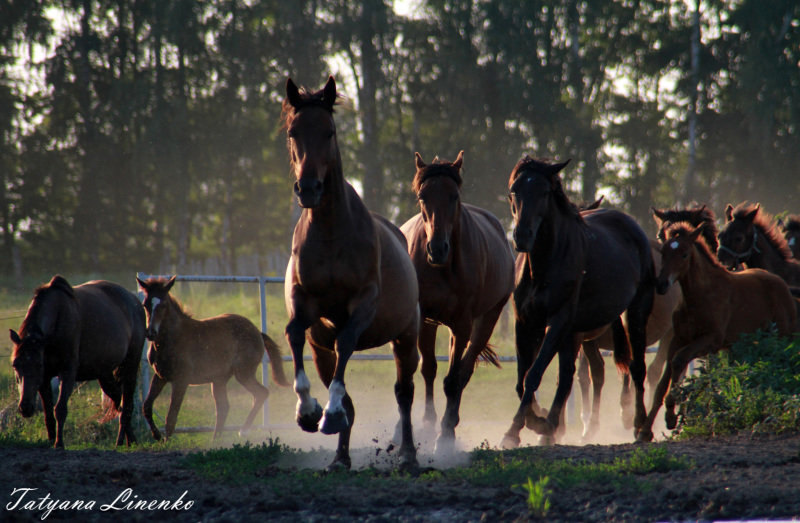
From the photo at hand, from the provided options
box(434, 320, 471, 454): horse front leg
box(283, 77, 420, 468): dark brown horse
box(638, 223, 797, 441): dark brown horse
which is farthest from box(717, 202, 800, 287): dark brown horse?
box(283, 77, 420, 468): dark brown horse

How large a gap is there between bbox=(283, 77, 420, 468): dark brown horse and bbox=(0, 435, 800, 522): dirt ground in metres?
0.61

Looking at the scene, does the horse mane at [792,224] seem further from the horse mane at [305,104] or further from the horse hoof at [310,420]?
the horse hoof at [310,420]

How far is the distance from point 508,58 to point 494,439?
16659 millimetres

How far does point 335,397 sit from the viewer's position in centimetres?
500

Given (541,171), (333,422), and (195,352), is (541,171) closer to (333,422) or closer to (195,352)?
(333,422)

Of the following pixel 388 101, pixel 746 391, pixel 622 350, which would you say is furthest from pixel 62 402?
pixel 388 101

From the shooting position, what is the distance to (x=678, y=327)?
848cm

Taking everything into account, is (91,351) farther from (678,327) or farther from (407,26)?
(407,26)

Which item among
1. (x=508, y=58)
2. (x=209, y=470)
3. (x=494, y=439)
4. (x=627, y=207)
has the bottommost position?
(x=494, y=439)

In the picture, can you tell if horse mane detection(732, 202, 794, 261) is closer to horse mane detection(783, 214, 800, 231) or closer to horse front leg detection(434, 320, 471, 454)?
horse mane detection(783, 214, 800, 231)

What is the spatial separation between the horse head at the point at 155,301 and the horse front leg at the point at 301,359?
4.49 m

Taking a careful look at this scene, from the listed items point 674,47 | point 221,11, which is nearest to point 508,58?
point 674,47

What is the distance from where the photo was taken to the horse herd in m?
5.41

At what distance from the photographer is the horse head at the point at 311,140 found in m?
4.97
